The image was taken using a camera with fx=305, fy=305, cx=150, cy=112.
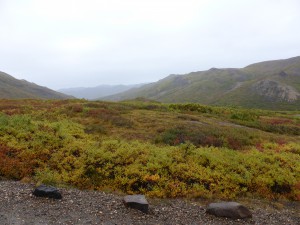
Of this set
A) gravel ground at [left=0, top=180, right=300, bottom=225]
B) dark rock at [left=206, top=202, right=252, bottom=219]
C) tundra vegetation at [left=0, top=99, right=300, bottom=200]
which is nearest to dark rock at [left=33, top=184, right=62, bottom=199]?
gravel ground at [left=0, top=180, right=300, bottom=225]

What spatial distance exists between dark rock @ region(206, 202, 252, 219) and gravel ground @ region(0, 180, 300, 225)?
0.66 ft

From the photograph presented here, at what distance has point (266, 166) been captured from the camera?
643 inches

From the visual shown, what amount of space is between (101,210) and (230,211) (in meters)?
4.79

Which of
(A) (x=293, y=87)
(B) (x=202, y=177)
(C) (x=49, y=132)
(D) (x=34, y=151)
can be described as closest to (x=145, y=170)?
(B) (x=202, y=177)

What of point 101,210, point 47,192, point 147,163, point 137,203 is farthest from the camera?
point 147,163

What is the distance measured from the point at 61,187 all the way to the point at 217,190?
6944 mm

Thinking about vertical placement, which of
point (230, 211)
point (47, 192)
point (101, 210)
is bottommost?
point (230, 211)

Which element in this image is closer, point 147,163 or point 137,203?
point 137,203

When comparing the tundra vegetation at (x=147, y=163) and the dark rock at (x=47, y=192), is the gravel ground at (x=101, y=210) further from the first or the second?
the tundra vegetation at (x=147, y=163)

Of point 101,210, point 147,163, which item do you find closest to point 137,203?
point 101,210

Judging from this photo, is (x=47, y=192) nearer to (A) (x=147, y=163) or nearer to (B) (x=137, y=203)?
(B) (x=137, y=203)

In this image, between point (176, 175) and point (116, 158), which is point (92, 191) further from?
point (176, 175)

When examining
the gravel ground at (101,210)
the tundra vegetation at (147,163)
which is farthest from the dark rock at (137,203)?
the tundra vegetation at (147,163)

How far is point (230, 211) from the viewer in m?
11.4
